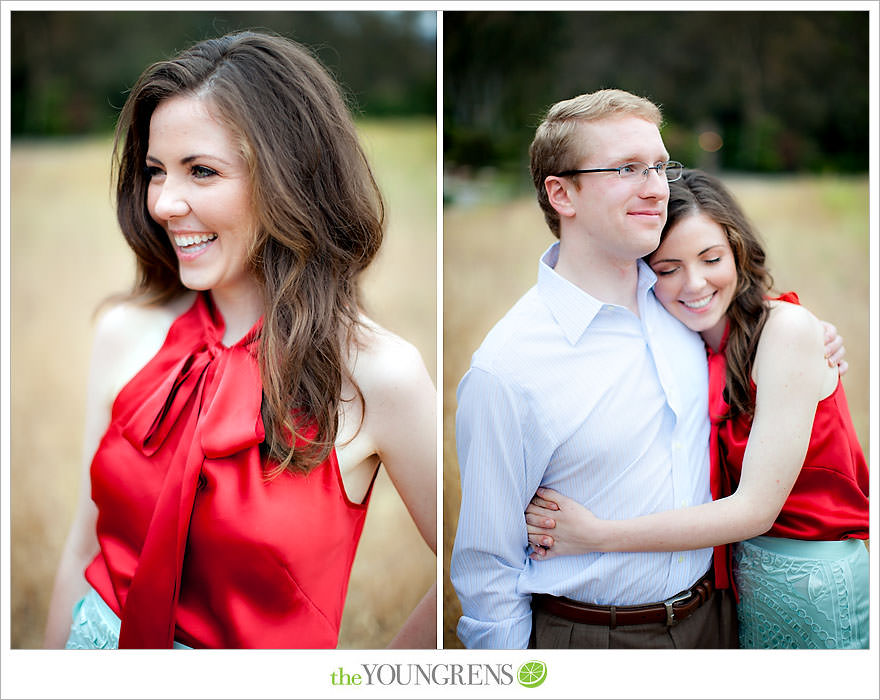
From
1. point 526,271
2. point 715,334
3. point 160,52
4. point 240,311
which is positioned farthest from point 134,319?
point 715,334

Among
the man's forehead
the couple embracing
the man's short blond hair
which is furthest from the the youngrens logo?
the man's forehead

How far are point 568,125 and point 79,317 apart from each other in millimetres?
3114

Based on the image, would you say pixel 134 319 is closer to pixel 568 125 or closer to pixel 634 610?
pixel 568 125

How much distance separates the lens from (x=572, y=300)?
7.19ft

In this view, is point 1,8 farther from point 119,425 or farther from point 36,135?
point 119,425

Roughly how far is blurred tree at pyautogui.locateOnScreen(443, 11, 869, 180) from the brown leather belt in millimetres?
1334

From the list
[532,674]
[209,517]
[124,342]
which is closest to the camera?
[209,517]

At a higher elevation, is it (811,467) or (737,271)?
(737,271)

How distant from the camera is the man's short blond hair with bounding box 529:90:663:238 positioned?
2150 millimetres

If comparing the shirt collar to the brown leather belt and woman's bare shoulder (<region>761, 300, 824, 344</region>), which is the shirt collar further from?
the brown leather belt

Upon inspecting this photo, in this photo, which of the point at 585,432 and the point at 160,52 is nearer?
the point at 585,432

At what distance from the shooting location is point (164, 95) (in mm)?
2004

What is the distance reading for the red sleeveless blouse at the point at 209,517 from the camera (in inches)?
77.2

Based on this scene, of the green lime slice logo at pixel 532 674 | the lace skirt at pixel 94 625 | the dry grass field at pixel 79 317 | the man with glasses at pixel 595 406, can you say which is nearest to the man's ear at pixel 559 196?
the man with glasses at pixel 595 406
